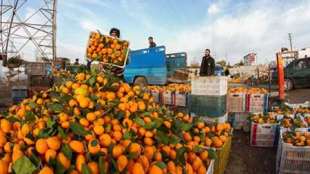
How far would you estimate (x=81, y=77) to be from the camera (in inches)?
124

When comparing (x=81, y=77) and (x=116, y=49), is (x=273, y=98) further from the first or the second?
(x=81, y=77)

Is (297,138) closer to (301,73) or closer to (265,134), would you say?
(265,134)

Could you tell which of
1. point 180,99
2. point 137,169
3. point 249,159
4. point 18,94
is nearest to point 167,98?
point 180,99

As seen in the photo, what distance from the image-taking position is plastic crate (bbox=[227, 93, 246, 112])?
705cm

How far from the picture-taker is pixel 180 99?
772 cm

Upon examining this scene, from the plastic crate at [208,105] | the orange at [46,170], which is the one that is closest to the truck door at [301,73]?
the plastic crate at [208,105]

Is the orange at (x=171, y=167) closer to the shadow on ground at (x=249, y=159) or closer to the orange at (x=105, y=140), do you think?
the orange at (x=105, y=140)

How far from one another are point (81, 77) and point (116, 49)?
7.32ft

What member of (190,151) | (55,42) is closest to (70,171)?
(190,151)

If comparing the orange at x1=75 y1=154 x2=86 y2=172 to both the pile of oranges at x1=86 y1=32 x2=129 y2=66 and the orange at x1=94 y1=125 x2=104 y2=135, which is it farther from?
the pile of oranges at x1=86 y1=32 x2=129 y2=66

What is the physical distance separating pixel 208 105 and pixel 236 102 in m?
1.49

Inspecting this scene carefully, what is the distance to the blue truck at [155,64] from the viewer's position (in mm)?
11211

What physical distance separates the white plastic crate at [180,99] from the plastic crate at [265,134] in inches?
92.8

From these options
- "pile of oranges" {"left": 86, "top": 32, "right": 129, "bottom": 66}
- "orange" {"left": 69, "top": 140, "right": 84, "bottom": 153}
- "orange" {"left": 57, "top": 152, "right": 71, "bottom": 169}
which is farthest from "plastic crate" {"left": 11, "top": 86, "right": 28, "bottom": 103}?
"orange" {"left": 57, "top": 152, "right": 71, "bottom": 169}
